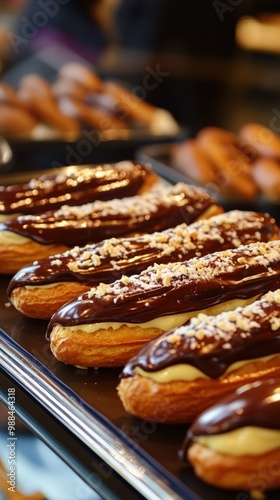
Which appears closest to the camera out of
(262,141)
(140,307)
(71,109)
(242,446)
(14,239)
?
(242,446)

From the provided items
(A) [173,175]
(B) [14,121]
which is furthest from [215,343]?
(B) [14,121]

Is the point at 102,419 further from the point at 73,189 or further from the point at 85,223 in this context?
the point at 73,189

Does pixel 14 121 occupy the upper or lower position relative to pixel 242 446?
lower

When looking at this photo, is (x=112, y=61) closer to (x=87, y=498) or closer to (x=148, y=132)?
(x=148, y=132)

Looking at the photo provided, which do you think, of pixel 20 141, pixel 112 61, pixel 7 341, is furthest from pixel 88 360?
pixel 112 61

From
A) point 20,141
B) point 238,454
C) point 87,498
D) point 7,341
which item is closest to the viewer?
point 238,454

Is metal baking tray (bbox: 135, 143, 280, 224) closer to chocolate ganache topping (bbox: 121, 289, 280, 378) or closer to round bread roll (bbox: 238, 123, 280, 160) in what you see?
round bread roll (bbox: 238, 123, 280, 160)
